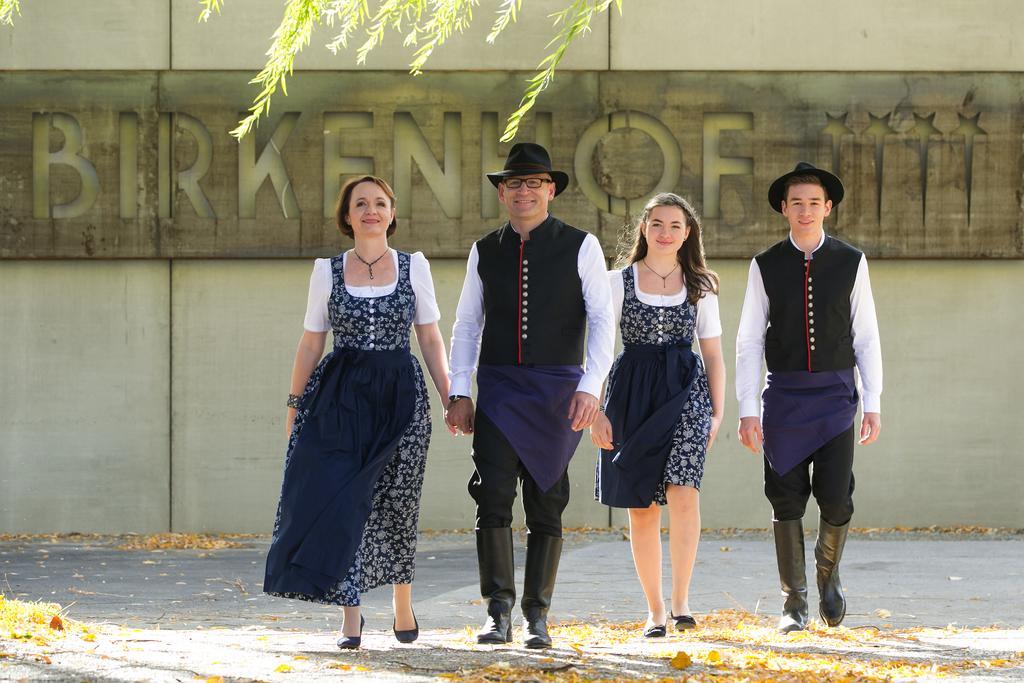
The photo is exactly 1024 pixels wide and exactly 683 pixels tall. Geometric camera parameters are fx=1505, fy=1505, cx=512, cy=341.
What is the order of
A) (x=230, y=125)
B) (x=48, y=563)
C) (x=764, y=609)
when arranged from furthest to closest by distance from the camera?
(x=230, y=125) < (x=48, y=563) < (x=764, y=609)

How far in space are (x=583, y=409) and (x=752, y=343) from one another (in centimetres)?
125

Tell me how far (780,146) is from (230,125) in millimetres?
3720

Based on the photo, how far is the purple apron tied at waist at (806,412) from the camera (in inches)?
245

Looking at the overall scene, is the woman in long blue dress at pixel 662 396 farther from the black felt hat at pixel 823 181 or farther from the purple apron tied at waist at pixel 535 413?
the purple apron tied at waist at pixel 535 413

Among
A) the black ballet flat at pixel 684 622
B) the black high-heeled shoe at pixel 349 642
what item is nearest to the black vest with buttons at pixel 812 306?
the black ballet flat at pixel 684 622

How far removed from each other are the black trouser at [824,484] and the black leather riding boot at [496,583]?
134 cm

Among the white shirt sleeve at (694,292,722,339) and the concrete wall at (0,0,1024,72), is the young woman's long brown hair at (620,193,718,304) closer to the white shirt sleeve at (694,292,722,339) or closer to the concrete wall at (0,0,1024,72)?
the white shirt sleeve at (694,292,722,339)

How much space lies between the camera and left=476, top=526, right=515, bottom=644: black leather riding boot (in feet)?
18.1

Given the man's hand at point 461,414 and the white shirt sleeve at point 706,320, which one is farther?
the white shirt sleeve at point 706,320

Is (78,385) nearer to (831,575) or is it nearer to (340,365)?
(340,365)

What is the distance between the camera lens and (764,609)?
739 cm

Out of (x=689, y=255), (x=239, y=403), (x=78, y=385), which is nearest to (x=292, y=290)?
(x=239, y=403)

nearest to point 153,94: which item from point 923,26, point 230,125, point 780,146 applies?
point 230,125

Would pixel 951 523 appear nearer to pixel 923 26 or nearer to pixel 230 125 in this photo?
pixel 923 26
